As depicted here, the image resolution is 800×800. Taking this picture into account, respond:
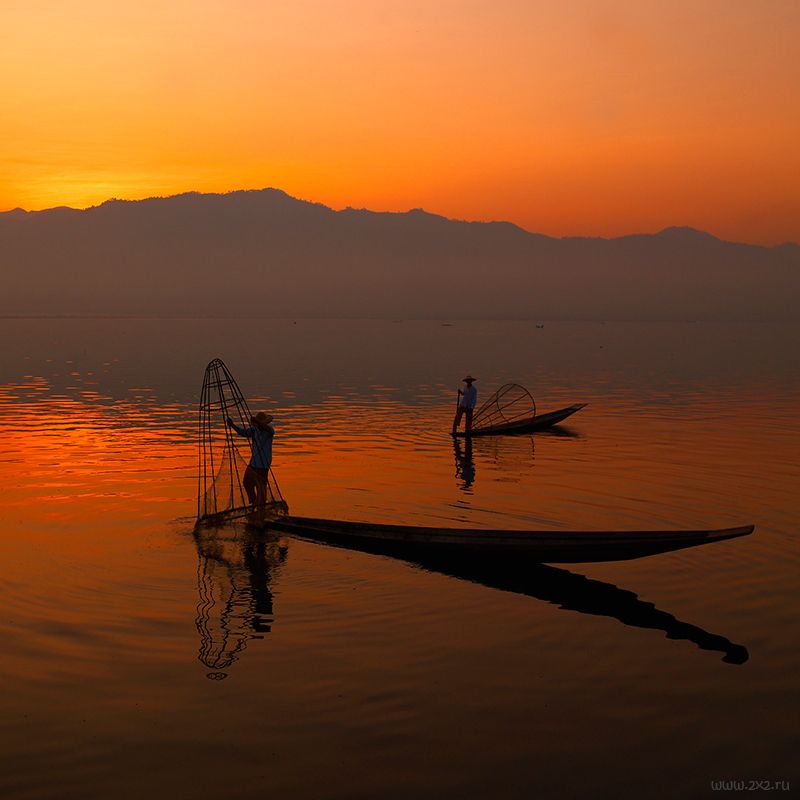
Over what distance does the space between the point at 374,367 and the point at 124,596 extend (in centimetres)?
6526

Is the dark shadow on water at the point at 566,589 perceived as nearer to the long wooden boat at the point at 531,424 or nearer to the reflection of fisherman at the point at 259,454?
the reflection of fisherman at the point at 259,454

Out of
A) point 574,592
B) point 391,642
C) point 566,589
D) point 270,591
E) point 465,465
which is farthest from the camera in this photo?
point 465,465

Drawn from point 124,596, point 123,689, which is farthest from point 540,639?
point 124,596

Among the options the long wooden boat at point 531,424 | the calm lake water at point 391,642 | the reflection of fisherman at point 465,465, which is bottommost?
the calm lake water at point 391,642

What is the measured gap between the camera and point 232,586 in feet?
42.2

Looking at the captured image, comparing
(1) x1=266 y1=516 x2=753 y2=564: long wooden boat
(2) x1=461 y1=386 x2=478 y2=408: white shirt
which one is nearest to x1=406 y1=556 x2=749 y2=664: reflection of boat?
(1) x1=266 y1=516 x2=753 y2=564: long wooden boat

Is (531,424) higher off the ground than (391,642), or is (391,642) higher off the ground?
(531,424)

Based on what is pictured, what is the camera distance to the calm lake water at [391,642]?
25.6 ft

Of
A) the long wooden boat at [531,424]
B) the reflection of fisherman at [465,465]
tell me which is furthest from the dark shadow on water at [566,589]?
the long wooden boat at [531,424]

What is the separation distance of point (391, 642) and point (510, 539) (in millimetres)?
3697

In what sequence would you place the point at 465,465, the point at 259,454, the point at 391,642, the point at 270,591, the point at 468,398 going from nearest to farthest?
the point at 391,642 → the point at 270,591 → the point at 259,454 → the point at 465,465 → the point at 468,398

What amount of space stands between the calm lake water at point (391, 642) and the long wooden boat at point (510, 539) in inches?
15.5

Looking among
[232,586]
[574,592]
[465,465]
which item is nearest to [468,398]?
[465,465]

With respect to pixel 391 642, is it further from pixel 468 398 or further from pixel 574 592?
pixel 468 398
